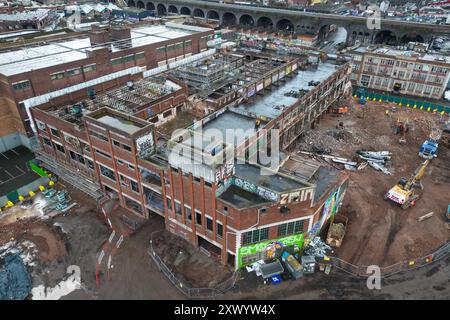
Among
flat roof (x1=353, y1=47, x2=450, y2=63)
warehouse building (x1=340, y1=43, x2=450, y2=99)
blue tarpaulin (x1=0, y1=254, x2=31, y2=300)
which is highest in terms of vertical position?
flat roof (x1=353, y1=47, x2=450, y2=63)

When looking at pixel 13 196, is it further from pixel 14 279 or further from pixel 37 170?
pixel 14 279

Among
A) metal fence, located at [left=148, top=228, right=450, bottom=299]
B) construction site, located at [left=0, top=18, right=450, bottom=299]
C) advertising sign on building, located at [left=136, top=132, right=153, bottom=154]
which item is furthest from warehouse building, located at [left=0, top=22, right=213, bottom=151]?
metal fence, located at [left=148, top=228, right=450, bottom=299]

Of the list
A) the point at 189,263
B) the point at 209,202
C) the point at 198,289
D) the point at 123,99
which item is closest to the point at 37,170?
the point at 123,99

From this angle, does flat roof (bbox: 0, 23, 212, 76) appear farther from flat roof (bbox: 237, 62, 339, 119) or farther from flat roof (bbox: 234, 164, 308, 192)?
flat roof (bbox: 234, 164, 308, 192)

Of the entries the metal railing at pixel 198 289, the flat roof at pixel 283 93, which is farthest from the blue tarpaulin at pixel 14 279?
the flat roof at pixel 283 93

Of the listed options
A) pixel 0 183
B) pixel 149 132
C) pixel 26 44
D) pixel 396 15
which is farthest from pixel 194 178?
pixel 396 15

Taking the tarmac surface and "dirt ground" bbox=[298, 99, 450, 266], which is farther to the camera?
the tarmac surface
